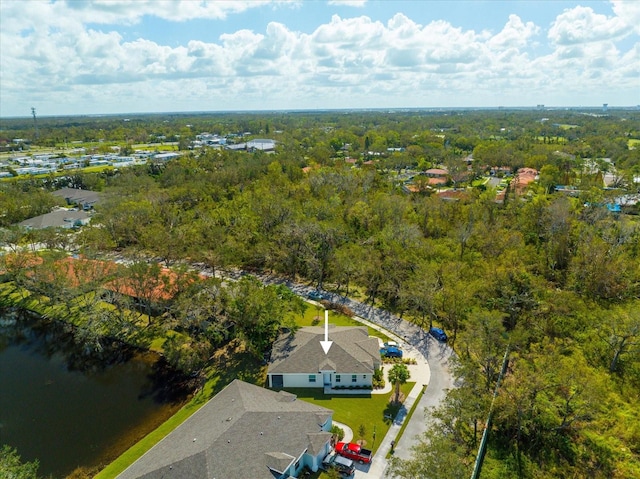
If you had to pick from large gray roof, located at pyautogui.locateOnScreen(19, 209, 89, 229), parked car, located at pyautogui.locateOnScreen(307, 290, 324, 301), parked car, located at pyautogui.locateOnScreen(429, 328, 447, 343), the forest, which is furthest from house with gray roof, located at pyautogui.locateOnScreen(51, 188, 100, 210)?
parked car, located at pyautogui.locateOnScreen(429, 328, 447, 343)

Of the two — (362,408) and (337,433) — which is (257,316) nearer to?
(362,408)

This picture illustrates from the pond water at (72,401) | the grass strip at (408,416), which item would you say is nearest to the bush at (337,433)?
the grass strip at (408,416)

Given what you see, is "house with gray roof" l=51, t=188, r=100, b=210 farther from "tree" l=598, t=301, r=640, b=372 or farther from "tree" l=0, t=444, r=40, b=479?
"tree" l=598, t=301, r=640, b=372

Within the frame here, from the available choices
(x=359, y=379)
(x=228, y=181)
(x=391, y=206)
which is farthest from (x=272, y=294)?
(x=228, y=181)

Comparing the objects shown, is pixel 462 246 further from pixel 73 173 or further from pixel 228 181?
pixel 73 173

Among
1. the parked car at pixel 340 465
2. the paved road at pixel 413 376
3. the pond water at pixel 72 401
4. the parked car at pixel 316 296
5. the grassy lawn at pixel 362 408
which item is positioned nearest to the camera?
the parked car at pixel 340 465

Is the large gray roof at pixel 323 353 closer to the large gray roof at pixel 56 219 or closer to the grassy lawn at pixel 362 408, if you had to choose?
the grassy lawn at pixel 362 408

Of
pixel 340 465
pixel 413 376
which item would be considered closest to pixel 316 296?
pixel 413 376
